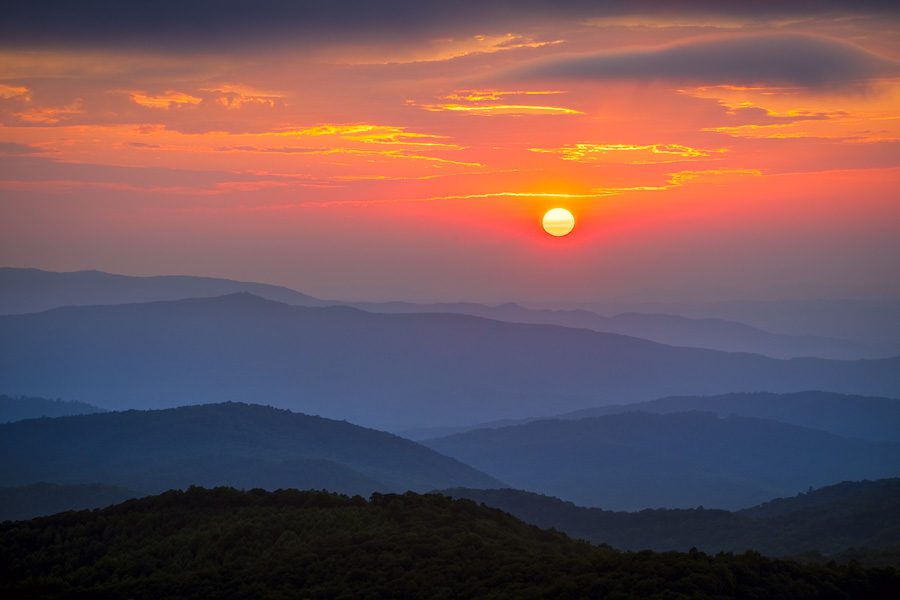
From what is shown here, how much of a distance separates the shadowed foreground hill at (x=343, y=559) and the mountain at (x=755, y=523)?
46.6 metres

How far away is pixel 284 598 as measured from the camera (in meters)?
50.6

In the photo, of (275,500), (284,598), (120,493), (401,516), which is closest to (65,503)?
(120,493)

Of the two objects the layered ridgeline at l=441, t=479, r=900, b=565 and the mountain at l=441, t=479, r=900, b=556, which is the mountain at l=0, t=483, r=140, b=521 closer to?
the layered ridgeline at l=441, t=479, r=900, b=565

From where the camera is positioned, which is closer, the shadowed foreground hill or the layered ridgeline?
the shadowed foreground hill

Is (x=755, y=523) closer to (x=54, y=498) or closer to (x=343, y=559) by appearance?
(x=343, y=559)

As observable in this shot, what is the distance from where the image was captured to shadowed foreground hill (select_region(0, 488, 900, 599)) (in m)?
48.0

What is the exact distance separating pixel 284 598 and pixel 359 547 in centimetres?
834

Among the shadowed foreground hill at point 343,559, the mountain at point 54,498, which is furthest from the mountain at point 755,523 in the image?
the mountain at point 54,498

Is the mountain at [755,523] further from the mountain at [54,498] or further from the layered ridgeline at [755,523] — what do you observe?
the mountain at [54,498]

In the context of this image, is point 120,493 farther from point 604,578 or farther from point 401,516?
point 604,578

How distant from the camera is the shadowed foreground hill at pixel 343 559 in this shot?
1890 inches

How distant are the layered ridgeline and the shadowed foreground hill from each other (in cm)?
4664

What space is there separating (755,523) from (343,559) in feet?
242

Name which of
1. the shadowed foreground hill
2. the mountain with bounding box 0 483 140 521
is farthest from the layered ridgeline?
the mountain with bounding box 0 483 140 521
